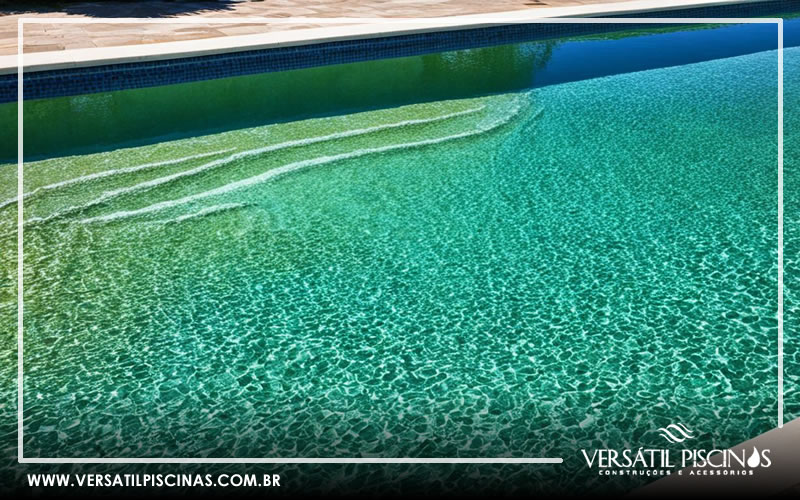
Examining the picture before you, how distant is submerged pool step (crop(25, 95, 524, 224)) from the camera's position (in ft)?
15.8

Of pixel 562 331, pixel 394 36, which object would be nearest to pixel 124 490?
pixel 562 331

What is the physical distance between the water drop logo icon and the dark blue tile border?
5.63 meters

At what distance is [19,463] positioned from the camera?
2596mm

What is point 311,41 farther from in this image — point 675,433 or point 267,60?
point 675,433

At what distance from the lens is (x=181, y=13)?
→ 27.6 feet

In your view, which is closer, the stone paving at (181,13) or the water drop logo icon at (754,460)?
the water drop logo icon at (754,460)

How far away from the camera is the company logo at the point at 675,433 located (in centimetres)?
262

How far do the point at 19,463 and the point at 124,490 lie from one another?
41 centimetres

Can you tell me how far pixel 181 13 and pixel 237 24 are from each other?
107 cm

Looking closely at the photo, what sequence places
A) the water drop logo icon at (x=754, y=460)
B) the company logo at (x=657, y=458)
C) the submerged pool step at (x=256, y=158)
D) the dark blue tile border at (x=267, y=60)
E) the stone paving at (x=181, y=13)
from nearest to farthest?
1. the water drop logo icon at (x=754, y=460)
2. the company logo at (x=657, y=458)
3. the submerged pool step at (x=256, y=158)
4. the dark blue tile border at (x=267, y=60)
5. the stone paving at (x=181, y=13)

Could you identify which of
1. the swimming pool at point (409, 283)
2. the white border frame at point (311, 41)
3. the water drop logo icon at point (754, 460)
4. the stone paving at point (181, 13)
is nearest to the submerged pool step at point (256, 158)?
the swimming pool at point (409, 283)

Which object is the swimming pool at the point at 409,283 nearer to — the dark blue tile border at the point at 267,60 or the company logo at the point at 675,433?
the company logo at the point at 675,433

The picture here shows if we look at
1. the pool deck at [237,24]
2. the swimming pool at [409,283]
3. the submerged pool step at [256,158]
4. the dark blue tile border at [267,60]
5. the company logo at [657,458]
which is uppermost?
the pool deck at [237,24]

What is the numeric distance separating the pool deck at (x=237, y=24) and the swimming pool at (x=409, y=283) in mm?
509
